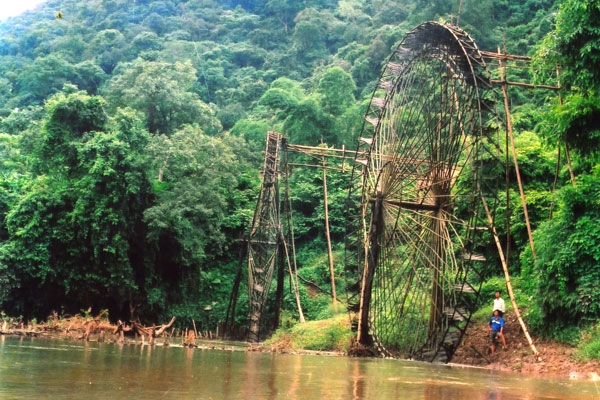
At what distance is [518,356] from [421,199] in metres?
5.07

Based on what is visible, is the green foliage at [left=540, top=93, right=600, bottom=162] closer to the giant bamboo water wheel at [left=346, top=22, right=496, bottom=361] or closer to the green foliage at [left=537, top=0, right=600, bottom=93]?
the green foliage at [left=537, top=0, right=600, bottom=93]

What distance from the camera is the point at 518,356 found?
1540 cm

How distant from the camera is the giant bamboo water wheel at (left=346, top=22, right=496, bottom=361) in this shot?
16938 millimetres

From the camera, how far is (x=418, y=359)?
1769cm

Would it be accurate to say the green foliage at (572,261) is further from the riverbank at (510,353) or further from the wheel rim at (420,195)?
the wheel rim at (420,195)

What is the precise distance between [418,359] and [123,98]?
2687 centimetres

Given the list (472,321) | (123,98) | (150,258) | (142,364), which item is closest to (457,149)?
(472,321)

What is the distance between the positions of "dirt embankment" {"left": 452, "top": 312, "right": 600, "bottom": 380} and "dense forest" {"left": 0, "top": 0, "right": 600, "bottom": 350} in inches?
19.2

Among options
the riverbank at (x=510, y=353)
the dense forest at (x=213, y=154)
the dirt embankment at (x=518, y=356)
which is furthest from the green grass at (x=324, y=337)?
the dense forest at (x=213, y=154)

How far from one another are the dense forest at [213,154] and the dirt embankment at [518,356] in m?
0.49

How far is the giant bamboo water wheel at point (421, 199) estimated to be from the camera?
16938 millimetres

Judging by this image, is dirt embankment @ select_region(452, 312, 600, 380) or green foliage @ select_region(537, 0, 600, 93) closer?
dirt embankment @ select_region(452, 312, 600, 380)

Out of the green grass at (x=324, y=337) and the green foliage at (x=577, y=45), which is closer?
the green foliage at (x=577, y=45)

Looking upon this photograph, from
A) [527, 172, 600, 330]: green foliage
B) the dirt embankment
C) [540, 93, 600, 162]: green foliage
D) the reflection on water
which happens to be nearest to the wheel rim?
the dirt embankment
